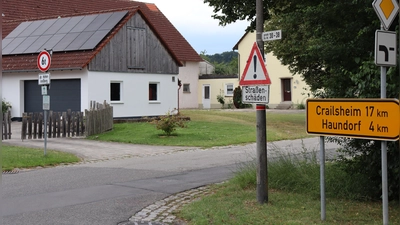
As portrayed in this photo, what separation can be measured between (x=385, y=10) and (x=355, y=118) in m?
1.54

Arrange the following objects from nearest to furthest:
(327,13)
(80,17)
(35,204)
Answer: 1. (35,204)
2. (327,13)
3. (80,17)

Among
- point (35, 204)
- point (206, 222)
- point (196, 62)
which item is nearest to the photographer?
point (206, 222)

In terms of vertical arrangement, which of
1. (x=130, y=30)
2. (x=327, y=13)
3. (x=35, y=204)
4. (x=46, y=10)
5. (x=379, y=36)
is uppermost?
(x=46, y=10)

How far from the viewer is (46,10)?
135 feet

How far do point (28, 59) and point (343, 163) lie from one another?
24227mm

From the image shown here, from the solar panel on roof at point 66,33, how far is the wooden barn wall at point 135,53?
0.76 metres

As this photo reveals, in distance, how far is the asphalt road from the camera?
8984 mm

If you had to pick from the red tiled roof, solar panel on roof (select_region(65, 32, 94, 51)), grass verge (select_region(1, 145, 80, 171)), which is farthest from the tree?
solar panel on roof (select_region(65, 32, 94, 51))

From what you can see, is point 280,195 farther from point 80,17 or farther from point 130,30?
point 80,17

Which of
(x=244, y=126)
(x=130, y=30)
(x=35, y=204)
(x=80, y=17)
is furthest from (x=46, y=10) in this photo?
(x=35, y=204)

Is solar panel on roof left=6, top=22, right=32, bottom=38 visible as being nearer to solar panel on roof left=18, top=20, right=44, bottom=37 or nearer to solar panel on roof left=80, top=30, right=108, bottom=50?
solar panel on roof left=18, top=20, right=44, bottom=37

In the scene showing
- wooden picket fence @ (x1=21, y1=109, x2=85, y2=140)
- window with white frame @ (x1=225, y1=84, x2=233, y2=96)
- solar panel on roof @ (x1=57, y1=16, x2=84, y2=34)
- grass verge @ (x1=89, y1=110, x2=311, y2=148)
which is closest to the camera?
grass verge @ (x1=89, y1=110, x2=311, y2=148)

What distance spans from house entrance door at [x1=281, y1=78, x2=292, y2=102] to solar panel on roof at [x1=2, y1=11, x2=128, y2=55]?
22.4 meters

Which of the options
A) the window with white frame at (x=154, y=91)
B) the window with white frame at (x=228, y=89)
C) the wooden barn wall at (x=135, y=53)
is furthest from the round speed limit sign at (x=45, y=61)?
the window with white frame at (x=228, y=89)
